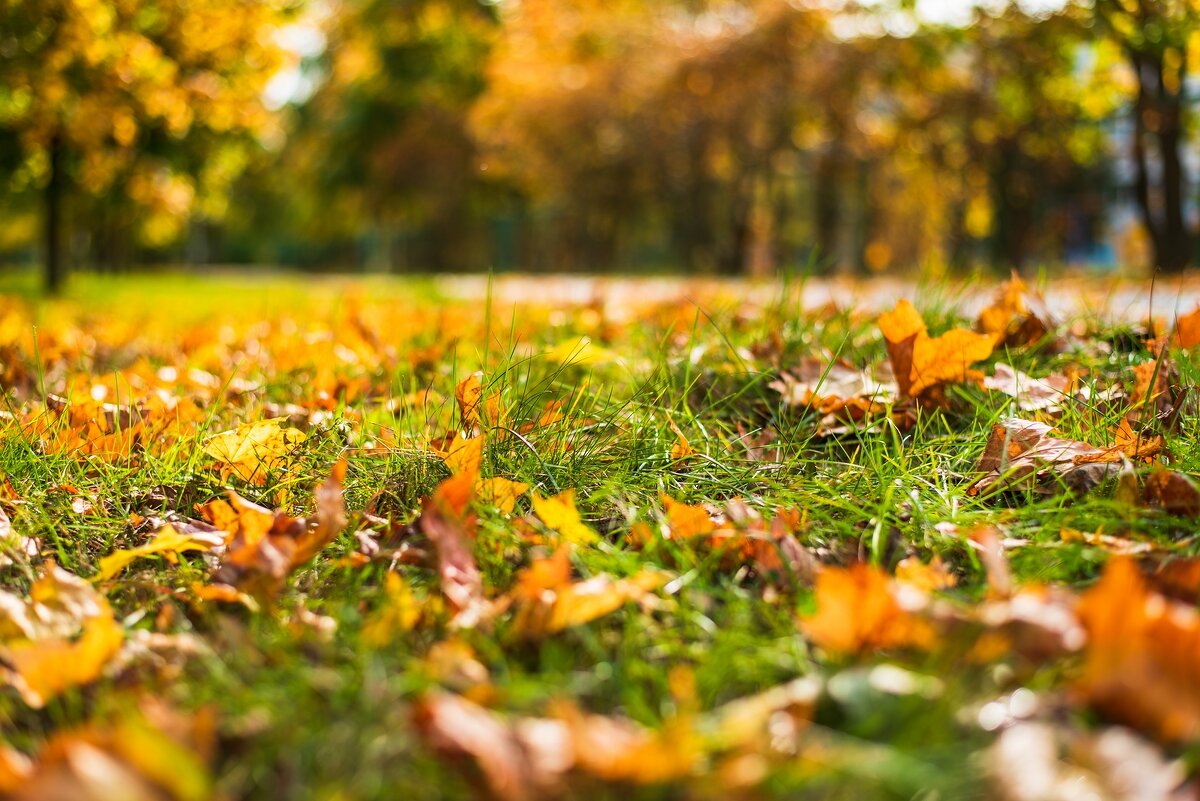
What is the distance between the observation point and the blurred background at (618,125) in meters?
8.86

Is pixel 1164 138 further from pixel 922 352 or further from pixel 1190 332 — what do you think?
pixel 922 352

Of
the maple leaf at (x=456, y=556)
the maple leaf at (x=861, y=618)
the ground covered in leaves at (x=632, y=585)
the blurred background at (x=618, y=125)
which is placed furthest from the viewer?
the blurred background at (x=618, y=125)

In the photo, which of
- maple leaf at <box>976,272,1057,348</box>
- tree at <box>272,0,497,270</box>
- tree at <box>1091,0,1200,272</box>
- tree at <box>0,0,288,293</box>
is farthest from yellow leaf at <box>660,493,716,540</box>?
tree at <box>272,0,497,270</box>

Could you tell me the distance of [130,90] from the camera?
8531 mm

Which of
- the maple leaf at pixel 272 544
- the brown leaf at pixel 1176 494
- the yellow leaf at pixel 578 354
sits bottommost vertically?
the maple leaf at pixel 272 544

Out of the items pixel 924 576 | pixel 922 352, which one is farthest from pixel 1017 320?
pixel 924 576

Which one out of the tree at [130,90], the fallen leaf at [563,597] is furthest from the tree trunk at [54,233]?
the fallen leaf at [563,597]

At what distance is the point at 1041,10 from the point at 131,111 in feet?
23.8

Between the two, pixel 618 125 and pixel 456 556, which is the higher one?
pixel 618 125

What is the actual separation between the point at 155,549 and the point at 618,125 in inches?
738

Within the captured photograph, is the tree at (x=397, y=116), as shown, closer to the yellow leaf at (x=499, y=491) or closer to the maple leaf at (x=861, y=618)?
the yellow leaf at (x=499, y=491)

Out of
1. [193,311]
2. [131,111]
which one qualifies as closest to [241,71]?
[131,111]

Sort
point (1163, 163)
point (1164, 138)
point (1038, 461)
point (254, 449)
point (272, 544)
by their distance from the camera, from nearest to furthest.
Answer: point (272, 544) → point (1038, 461) → point (254, 449) → point (1164, 138) → point (1163, 163)

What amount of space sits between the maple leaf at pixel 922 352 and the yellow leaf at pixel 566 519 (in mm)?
948
